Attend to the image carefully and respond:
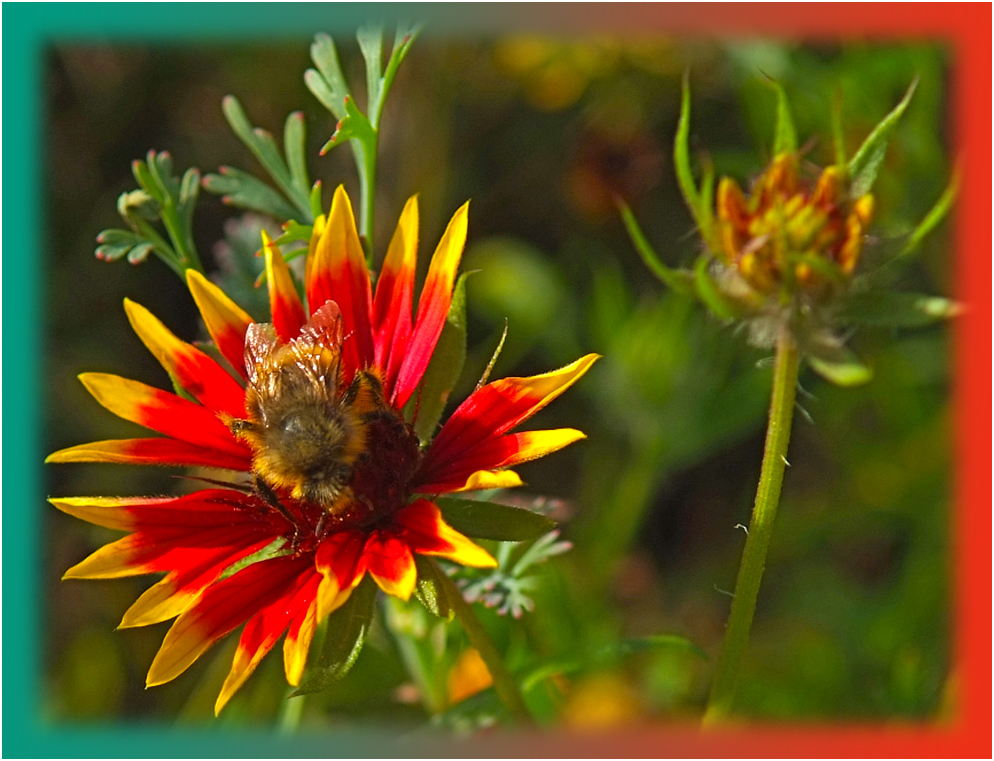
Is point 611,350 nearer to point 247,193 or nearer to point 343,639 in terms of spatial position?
point 247,193

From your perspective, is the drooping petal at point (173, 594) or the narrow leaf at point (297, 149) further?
the narrow leaf at point (297, 149)

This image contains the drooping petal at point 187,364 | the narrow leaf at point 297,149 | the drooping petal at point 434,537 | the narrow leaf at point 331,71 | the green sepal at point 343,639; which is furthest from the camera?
the narrow leaf at point 297,149

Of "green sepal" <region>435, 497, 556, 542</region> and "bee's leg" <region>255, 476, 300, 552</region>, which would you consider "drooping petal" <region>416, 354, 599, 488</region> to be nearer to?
"green sepal" <region>435, 497, 556, 542</region>

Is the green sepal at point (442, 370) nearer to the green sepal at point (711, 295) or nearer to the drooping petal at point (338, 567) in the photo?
the drooping petal at point (338, 567)

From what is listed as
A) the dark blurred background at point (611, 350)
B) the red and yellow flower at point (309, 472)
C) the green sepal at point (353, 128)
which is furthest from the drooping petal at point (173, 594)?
the dark blurred background at point (611, 350)

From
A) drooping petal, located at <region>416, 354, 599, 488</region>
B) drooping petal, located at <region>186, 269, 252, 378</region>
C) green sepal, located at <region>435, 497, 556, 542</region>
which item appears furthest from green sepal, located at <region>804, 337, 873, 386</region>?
drooping petal, located at <region>186, 269, 252, 378</region>

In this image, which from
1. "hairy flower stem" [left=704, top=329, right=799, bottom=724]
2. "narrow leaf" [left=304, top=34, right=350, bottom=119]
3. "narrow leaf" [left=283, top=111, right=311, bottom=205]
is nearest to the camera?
"hairy flower stem" [left=704, top=329, right=799, bottom=724]

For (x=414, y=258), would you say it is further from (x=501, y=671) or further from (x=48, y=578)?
(x=48, y=578)
